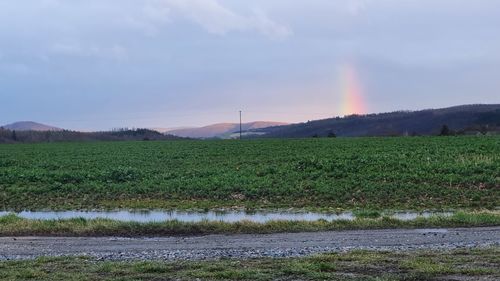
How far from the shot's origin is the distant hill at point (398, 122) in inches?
6747

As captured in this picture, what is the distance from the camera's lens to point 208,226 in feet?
56.6

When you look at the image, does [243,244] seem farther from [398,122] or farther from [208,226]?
[398,122]

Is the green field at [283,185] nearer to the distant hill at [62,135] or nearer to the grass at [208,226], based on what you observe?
the grass at [208,226]

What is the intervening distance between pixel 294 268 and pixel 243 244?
14.9 ft

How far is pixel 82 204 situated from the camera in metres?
26.5

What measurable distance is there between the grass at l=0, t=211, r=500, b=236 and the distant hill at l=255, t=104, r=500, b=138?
150 meters

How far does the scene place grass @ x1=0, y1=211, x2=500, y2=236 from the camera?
16906 millimetres

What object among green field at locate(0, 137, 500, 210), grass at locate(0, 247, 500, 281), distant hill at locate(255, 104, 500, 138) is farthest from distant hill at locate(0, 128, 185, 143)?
grass at locate(0, 247, 500, 281)

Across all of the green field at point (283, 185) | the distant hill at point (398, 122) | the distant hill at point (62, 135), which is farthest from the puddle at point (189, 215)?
the distant hill at point (398, 122)

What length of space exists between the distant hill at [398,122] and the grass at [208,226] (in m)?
150

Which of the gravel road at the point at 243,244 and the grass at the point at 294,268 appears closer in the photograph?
the grass at the point at 294,268

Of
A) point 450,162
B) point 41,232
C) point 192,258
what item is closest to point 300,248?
point 192,258

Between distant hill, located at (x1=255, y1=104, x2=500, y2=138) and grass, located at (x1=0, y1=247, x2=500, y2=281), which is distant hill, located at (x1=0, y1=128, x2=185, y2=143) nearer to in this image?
distant hill, located at (x1=255, y1=104, x2=500, y2=138)

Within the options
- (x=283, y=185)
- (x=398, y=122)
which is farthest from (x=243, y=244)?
(x=398, y=122)
